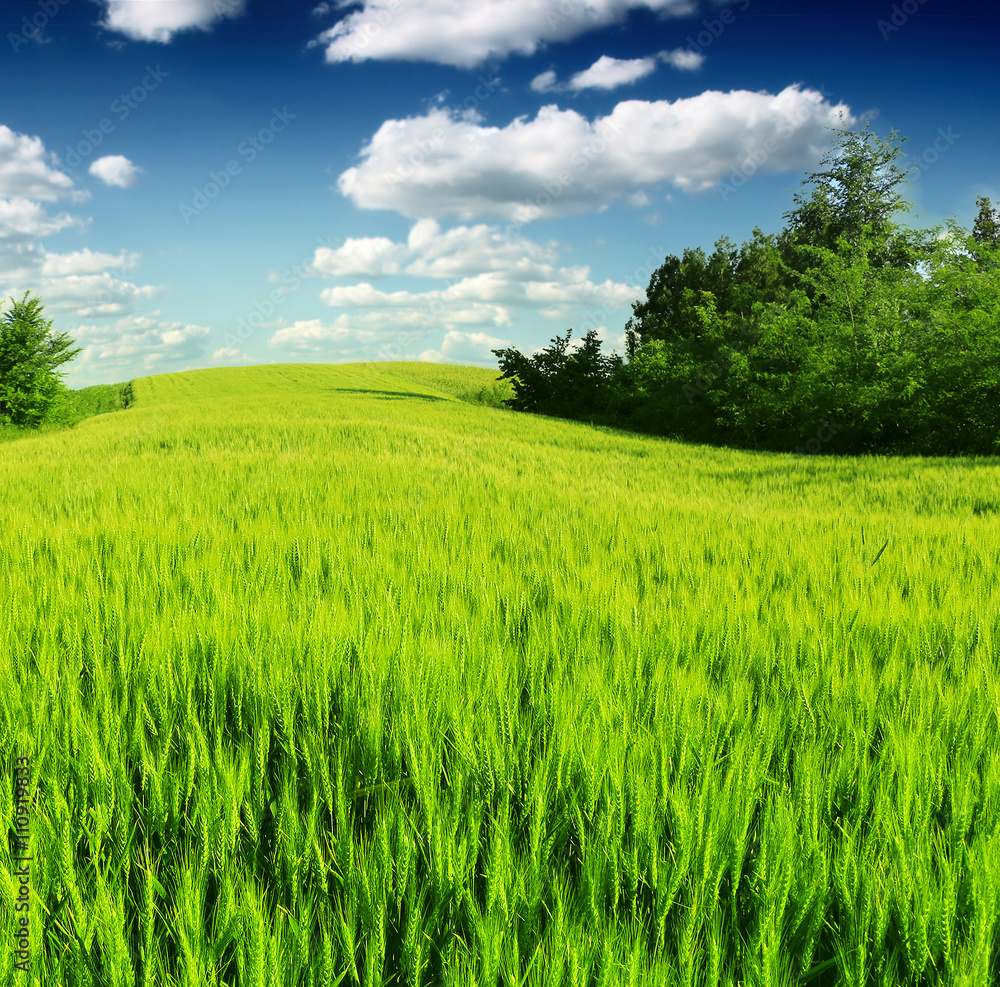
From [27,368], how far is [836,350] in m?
40.3

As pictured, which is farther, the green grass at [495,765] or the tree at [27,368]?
the tree at [27,368]

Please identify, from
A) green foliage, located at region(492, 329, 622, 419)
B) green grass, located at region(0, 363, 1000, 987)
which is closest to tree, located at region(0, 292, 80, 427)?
green foliage, located at region(492, 329, 622, 419)

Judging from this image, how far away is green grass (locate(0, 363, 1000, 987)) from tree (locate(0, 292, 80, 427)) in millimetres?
38437

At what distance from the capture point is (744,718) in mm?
1423

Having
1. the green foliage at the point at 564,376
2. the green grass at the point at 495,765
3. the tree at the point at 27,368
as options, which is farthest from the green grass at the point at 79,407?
the green grass at the point at 495,765

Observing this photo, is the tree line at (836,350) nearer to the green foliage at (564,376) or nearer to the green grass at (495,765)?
the green foliage at (564,376)

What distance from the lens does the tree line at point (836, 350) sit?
14.5m

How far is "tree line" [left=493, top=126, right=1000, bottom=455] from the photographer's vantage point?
14531 millimetres

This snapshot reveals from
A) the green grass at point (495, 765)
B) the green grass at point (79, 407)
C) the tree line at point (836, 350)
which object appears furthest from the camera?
the green grass at point (79, 407)

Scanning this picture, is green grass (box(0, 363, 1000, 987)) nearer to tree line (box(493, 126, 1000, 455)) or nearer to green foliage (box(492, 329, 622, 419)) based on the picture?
tree line (box(493, 126, 1000, 455))

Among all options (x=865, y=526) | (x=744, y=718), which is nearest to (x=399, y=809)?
(x=744, y=718)

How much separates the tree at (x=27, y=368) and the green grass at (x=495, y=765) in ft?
126

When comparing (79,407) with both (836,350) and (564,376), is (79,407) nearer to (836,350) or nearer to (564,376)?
(564,376)

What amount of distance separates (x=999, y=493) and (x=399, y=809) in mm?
7411
